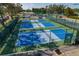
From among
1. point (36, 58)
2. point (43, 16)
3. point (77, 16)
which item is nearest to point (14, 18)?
point (43, 16)

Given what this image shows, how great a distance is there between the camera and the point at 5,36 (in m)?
1.47

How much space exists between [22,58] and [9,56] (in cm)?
10

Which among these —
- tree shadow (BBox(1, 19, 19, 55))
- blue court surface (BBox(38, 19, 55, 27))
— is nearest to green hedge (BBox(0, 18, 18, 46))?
tree shadow (BBox(1, 19, 19, 55))

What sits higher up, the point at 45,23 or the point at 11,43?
the point at 45,23

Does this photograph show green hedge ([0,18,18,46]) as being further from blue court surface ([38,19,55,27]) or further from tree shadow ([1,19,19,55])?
blue court surface ([38,19,55,27])

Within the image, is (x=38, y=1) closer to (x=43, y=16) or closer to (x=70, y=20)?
(x=43, y=16)

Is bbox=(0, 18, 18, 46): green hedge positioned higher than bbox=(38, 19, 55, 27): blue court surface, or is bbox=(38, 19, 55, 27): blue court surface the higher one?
bbox=(38, 19, 55, 27): blue court surface

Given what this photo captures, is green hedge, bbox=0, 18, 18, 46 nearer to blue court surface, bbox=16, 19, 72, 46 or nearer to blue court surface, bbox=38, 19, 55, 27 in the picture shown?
blue court surface, bbox=16, 19, 72, 46

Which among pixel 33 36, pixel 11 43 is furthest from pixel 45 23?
pixel 11 43

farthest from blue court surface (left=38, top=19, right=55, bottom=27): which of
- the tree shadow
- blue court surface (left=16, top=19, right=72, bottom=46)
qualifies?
the tree shadow

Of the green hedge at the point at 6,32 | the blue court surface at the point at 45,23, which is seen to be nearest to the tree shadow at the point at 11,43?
the green hedge at the point at 6,32

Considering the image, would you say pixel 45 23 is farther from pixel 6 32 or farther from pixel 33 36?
pixel 6 32

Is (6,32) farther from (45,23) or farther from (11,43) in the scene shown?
(45,23)

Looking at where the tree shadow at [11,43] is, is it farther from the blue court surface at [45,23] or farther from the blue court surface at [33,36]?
the blue court surface at [45,23]
